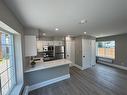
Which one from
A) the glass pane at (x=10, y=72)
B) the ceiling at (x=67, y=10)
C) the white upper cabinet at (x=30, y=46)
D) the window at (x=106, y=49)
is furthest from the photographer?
the window at (x=106, y=49)

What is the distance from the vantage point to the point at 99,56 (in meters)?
7.01

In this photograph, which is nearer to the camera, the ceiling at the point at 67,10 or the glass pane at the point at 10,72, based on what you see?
the ceiling at the point at 67,10

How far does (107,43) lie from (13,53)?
6.53 m

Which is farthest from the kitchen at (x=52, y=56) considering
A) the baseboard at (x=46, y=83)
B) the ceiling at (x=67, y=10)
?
the ceiling at (x=67, y=10)

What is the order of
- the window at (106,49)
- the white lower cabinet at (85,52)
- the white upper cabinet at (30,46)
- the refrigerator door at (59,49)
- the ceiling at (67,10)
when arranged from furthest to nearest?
the window at (106,49)
the refrigerator door at (59,49)
the white lower cabinet at (85,52)
the white upper cabinet at (30,46)
the ceiling at (67,10)

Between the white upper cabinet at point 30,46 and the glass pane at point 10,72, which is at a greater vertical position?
the white upper cabinet at point 30,46

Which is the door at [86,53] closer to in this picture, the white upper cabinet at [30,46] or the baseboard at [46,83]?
the baseboard at [46,83]

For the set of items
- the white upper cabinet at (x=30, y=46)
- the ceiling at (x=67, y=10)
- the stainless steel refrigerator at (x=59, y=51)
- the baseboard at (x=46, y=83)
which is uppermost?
the ceiling at (x=67, y=10)

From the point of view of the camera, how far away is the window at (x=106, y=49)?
593 cm

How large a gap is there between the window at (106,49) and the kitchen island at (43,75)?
13.9 feet

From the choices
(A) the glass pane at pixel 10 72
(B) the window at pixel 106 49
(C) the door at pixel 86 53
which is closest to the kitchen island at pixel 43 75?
(A) the glass pane at pixel 10 72

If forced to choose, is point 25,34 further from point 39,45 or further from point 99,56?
point 99,56

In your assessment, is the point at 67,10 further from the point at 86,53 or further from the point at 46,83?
the point at 86,53

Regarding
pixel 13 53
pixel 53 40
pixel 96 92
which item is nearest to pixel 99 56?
pixel 53 40
